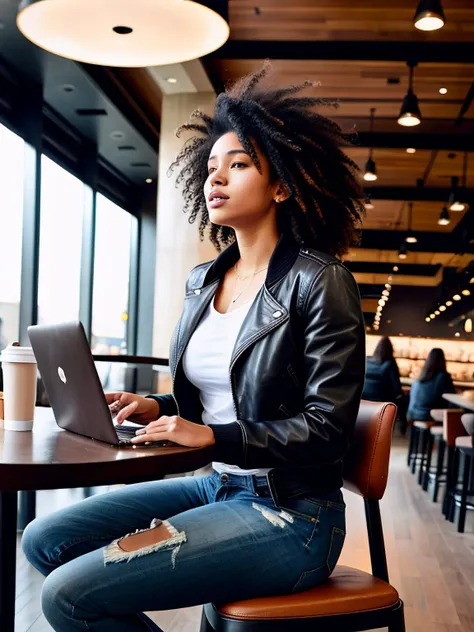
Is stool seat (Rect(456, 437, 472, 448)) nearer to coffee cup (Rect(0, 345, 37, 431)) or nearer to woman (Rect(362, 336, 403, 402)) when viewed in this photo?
coffee cup (Rect(0, 345, 37, 431))

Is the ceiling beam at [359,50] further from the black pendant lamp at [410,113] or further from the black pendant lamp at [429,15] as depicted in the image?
the black pendant lamp at [429,15]

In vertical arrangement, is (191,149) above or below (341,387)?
above

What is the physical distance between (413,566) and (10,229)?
14.9 ft

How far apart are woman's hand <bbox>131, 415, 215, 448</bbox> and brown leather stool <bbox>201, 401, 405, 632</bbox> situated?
289 millimetres

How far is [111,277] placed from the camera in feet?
33.0

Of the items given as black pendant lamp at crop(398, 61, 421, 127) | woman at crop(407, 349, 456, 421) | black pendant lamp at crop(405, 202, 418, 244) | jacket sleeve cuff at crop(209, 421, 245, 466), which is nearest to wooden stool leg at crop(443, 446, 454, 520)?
woman at crop(407, 349, 456, 421)

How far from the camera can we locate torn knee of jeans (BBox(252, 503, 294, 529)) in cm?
135

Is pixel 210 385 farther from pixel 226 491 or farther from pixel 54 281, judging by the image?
pixel 54 281

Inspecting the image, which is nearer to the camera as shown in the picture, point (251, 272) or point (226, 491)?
point (226, 491)

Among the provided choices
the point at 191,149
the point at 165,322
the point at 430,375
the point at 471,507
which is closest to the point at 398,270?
the point at 430,375

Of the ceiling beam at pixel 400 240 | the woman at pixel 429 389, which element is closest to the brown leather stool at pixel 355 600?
the woman at pixel 429 389

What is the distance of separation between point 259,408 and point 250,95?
29.7 inches

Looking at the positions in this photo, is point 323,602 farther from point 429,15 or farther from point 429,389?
point 429,389

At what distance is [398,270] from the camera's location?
1764cm
